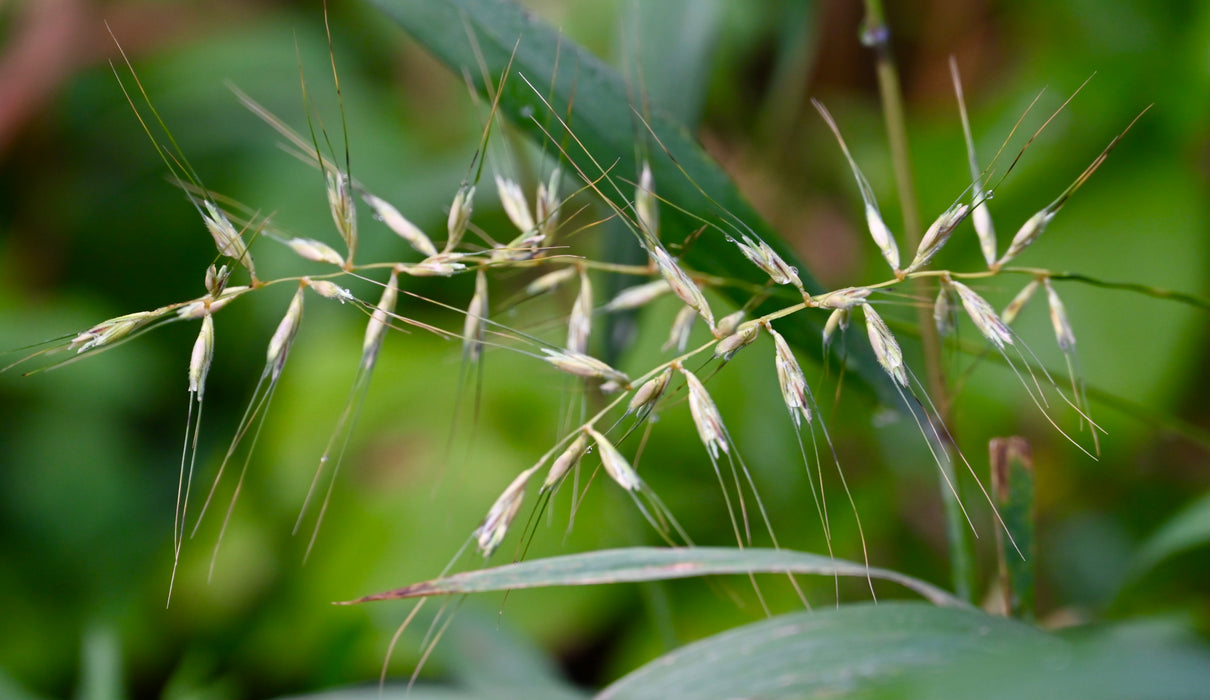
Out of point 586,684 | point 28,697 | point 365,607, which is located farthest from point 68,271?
point 586,684

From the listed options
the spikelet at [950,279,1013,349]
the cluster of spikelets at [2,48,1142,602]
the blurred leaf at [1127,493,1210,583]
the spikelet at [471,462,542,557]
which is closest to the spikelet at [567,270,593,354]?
the cluster of spikelets at [2,48,1142,602]

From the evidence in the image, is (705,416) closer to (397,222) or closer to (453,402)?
(397,222)

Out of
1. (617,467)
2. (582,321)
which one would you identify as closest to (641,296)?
(582,321)

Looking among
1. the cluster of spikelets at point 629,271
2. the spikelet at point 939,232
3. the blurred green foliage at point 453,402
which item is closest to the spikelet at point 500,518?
the cluster of spikelets at point 629,271

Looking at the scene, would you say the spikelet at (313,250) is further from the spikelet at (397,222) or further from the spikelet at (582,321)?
the spikelet at (582,321)

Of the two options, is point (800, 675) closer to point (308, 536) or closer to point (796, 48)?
point (796, 48)
